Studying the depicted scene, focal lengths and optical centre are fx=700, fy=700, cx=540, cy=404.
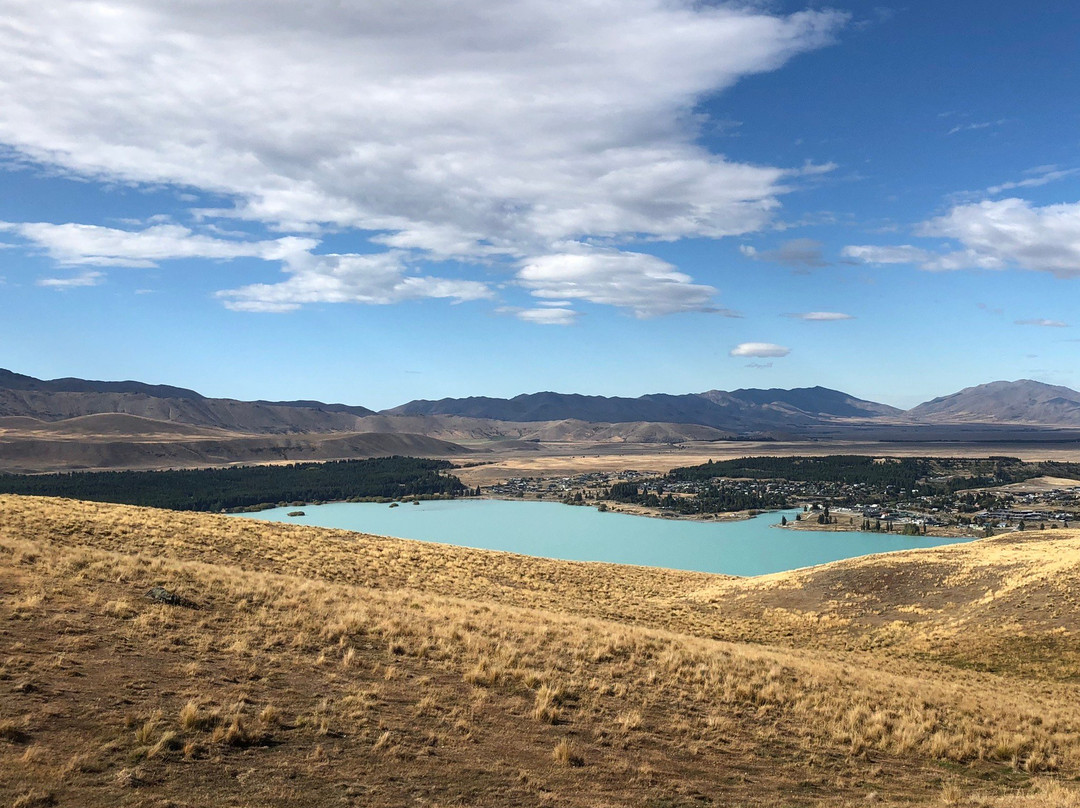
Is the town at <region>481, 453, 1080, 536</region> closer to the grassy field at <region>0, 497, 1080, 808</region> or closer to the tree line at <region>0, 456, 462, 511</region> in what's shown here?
the tree line at <region>0, 456, 462, 511</region>

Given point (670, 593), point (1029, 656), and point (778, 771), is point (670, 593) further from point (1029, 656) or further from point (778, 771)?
point (778, 771)

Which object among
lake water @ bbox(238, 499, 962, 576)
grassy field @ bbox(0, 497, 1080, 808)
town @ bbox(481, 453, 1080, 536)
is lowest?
lake water @ bbox(238, 499, 962, 576)

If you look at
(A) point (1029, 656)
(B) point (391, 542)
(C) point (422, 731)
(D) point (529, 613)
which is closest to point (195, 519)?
(B) point (391, 542)

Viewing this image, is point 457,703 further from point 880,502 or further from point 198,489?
point 198,489

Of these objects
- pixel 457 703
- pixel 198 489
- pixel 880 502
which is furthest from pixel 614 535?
pixel 457 703

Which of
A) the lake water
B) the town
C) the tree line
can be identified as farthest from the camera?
the tree line

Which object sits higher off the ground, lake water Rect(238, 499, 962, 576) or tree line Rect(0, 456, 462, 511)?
tree line Rect(0, 456, 462, 511)

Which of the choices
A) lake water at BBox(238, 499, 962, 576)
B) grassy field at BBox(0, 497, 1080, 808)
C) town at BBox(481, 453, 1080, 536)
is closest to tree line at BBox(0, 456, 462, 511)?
lake water at BBox(238, 499, 962, 576)

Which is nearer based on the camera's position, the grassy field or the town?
the grassy field
